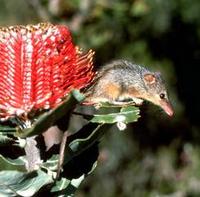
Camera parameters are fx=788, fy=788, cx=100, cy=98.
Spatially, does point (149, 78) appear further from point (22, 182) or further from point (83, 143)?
point (22, 182)

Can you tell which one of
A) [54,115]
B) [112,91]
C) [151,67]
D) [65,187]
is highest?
[151,67]

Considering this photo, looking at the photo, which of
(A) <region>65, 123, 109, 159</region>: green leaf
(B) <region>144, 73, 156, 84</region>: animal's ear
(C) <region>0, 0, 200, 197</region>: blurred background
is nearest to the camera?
(A) <region>65, 123, 109, 159</region>: green leaf

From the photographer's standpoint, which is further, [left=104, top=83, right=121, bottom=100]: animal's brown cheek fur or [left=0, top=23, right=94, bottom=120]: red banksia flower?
[left=104, top=83, right=121, bottom=100]: animal's brown cheek fur

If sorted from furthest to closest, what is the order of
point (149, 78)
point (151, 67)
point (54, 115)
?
point (151, 67), point (149, 78), point (54, 115)

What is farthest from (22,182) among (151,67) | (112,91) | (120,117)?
(151,67)

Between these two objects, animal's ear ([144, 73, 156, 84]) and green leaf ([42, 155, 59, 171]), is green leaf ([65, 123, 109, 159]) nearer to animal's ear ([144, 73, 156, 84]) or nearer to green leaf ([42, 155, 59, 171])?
green leaf ([42, 155, 59, 171])

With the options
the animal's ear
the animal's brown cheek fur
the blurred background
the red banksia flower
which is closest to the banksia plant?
the red banksia flower
